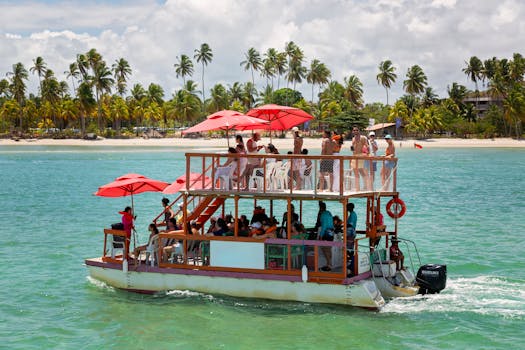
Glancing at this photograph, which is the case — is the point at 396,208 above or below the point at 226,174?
below

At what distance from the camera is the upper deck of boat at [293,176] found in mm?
15625

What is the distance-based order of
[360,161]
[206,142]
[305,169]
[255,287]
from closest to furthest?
1. [255,287]
2. [305,169]
3. [360,161]
4. [206,142]

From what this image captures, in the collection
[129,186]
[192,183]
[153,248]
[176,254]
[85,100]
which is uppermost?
[85,100]

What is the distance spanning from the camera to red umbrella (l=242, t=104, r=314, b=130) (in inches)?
703

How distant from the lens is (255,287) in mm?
15922

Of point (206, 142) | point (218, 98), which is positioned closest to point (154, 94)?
point (218, 98)

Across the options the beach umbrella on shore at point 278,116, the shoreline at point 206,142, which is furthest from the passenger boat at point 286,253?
the shoreline at point 206,142

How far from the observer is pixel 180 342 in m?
14.7

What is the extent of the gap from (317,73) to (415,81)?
65.9 feet

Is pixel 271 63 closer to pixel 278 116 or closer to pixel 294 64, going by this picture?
pixel 294 64

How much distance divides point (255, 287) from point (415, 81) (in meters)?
129

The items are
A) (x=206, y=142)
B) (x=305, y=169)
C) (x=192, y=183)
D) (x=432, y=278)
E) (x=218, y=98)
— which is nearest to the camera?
(x=305, y=169)

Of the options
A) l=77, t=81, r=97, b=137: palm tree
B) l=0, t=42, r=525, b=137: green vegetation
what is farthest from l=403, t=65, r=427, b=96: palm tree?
l=77, t=81, r=97, b=137: palm tree

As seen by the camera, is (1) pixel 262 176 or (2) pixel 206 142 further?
(2) pixel 206 142
